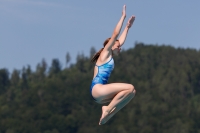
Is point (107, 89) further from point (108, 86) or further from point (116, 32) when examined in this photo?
point (116, 32)

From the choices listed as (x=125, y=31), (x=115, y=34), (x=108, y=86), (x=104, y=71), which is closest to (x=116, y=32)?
(x=115, y=34)

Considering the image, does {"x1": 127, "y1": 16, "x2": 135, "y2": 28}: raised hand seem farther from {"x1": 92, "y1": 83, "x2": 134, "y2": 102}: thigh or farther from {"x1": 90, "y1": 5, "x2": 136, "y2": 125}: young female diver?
{"x1": 92, "y1": 83, "x2": 134, "y2": 102}: thigh

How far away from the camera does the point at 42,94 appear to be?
643 ft

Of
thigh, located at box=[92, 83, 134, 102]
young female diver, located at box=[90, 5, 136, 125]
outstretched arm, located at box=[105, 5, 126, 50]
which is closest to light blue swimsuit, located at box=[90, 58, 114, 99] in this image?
young female diver, located at box=[90, 5, 136, 125]

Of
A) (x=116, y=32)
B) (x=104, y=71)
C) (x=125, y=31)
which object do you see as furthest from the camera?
(x=125, y=31)

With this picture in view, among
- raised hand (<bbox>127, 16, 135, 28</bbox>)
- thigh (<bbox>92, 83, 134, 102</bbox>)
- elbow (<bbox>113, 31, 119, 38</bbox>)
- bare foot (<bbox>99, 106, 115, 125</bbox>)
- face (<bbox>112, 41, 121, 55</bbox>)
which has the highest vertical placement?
raised hand (<bbox>127, 16, 135, 28</bbox>)

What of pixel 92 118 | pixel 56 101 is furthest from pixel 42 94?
pixel 92 118

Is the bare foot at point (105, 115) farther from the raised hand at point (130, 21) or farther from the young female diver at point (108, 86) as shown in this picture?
the raised hand at point (130, 21)

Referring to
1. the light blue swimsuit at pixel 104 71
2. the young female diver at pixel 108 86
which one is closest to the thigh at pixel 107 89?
the young female diver at pixel 108 86

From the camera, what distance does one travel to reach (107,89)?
76.7 ft

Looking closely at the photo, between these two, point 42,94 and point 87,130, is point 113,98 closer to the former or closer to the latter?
point 87,130

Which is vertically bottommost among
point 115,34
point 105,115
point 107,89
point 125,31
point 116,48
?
point 105,115

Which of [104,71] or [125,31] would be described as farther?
[125,31]

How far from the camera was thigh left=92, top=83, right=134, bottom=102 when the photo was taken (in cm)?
2338
